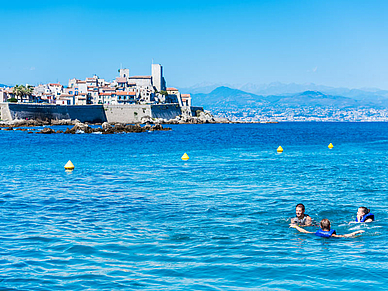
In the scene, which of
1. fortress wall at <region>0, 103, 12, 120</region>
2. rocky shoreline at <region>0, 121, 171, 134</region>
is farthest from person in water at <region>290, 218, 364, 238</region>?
fortress wall at <region>0, 103, 12, 120</region>

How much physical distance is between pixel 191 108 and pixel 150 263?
14378 centimetres

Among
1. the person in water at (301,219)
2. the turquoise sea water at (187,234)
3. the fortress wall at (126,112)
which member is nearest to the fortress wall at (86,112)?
the fortress wall at (126,112)

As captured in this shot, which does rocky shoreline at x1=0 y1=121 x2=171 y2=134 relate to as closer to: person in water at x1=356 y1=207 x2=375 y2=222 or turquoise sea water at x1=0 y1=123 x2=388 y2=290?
turquoise sea water at x1=0 y1=123 x2=388 y2=290

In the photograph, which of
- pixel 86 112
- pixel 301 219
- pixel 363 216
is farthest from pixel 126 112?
pixel 363 216

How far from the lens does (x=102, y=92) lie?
438 feet

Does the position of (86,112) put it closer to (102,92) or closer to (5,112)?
(5,112)

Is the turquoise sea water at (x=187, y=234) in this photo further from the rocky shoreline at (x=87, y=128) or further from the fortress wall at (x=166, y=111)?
the fortress wall at (x=166, y=111)

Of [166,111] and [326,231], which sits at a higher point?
[166,111]

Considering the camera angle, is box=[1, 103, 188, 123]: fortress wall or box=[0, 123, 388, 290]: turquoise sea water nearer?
box=[0, 123, 388, 290]: turquoise sea water

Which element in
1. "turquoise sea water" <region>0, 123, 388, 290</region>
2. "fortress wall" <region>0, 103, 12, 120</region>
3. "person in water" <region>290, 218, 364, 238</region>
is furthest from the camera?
"fortress wall" <region>0, 103, 12, 120</region>

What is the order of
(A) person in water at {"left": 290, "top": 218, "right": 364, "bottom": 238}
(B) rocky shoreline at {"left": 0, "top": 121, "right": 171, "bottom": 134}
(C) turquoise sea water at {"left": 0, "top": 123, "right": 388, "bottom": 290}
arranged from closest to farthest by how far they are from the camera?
(C) turquoise sea water at {"left": 0, "top": 123, "right": 388, "bottom": 290}
(A) person in water at {"left": 290, "top": 218, "right": 364, "bottom": 238}
(B) rocky shoreline at {"left": 0, "top": 121, "right": 171, "bottom": 134}

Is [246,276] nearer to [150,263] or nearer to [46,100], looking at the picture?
[150,263]

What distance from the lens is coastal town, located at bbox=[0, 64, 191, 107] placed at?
117 m

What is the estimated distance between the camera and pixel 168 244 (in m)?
10.4
